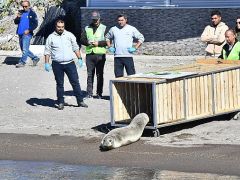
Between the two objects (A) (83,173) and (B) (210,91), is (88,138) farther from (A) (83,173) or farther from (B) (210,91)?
(A) (83,173)

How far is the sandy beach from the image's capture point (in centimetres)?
1221

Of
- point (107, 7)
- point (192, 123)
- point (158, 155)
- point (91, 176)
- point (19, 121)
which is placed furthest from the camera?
point (107, 7)

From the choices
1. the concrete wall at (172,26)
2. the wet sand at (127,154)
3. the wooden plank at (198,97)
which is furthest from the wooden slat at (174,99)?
the concrete wall at (172,26)

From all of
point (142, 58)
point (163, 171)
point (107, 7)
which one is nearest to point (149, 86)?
point (163, 171)

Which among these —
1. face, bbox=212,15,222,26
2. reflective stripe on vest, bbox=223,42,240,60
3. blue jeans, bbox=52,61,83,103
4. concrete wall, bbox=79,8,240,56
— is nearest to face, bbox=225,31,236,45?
reflective stripe on vest, bbox=223,42,240,60

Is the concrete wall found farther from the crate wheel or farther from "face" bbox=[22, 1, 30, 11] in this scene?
the crate wheel

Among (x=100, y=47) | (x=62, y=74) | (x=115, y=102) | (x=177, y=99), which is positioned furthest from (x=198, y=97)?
(x=100, y=47)

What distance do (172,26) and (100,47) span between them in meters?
7.02

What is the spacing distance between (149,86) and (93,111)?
264 cm

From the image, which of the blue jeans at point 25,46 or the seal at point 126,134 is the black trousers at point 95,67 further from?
the blue jeans at point 25,46

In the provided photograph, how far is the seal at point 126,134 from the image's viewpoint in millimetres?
12930

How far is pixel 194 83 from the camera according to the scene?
14.3 metres

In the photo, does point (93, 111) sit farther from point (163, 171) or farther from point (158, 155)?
point (163, 171)

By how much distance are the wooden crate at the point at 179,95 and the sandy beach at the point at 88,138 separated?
283 mm
